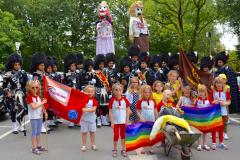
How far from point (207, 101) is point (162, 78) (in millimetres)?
3715

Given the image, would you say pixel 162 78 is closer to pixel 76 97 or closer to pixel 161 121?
pixel 76 97

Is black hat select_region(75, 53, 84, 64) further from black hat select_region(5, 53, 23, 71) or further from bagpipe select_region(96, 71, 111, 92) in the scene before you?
black hat select_region(5, 53, 23, 71)

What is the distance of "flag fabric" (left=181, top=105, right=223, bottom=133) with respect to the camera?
8.59 m

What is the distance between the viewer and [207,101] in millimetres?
8883

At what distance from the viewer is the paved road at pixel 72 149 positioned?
7.96 m

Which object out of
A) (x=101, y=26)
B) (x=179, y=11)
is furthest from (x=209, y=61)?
(x=179, y=11)

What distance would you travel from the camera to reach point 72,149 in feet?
28.5

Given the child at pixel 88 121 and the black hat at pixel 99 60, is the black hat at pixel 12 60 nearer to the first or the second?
the black hat at pixel 99 60

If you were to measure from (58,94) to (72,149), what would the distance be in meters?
1.14

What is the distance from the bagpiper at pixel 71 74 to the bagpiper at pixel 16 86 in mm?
1254

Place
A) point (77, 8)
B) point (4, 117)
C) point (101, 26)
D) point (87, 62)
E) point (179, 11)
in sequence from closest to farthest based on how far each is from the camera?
point (87, 62), point (4, 117), point (101, 26), point (179, 11), point (77, 8)

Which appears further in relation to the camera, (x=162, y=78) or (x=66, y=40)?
(x=66, y=40)

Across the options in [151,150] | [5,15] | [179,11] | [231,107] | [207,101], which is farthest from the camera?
[5,15]

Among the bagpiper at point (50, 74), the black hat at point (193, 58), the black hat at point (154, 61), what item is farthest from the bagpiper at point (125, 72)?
the black hat at point (193, 58)
